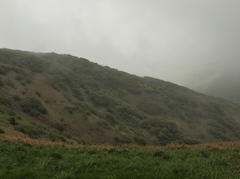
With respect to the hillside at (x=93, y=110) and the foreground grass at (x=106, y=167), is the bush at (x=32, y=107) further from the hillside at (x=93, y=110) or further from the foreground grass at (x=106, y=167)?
the foreground grass at (x=106, y=167)

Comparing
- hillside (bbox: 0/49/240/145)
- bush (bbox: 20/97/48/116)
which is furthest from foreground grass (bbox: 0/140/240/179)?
bush (bbox: 20/97/48/116)

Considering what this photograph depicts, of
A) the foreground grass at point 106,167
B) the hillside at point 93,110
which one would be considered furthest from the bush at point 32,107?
the foreground grass at point 106,167

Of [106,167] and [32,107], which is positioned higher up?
[106,167]

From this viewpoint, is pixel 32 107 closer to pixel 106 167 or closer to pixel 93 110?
pixel 93 110

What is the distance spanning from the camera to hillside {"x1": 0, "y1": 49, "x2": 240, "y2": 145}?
2614 centimetres

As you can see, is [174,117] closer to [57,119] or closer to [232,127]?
[232,127]

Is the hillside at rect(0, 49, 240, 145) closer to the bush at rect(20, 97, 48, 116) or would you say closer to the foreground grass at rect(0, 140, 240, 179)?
the bush at rect(20, 97, 48, 116)

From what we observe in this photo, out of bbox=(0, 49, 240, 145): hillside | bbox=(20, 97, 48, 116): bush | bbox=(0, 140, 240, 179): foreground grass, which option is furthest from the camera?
bbox=(20, 97, 48, 116): bush

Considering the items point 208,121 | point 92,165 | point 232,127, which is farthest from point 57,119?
point 232,127

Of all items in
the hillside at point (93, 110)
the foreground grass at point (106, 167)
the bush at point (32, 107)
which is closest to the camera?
the foreground grass at point (106, 167)

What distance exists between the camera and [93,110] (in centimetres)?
3788

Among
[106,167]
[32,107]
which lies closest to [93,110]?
[32,107]

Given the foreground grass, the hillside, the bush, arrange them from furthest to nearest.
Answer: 1. the bush
2. the hillside
3. the foreground grass

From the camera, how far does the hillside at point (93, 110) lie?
26.1m
